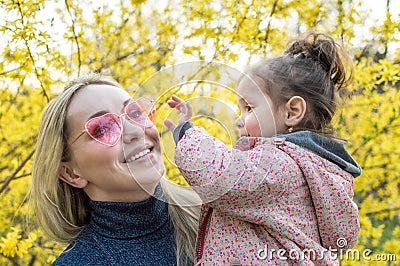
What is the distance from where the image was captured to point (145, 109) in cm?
126

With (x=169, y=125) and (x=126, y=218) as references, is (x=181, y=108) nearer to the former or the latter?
(x=169, y=125)

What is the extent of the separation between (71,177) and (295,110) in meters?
0.62

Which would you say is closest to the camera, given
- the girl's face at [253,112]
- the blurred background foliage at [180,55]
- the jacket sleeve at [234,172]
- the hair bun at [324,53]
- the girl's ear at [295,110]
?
the jacket sleeve at [234,172]

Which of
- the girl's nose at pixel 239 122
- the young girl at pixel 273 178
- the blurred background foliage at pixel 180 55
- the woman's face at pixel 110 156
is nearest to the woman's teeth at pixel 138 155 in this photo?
the woman's face at pixel 110 156

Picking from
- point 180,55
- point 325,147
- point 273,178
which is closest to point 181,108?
point 273,178

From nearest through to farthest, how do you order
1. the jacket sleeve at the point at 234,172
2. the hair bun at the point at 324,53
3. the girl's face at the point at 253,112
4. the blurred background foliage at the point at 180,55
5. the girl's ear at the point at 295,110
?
the jacket sleeve at the point at 234,172 < the girl's face at the point at 253,112 < the girl's ear at the point at 295,110 < the hair bun at the point at 324,53 < the blurred background foliage at the point at 180,55

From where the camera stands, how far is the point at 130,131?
1.35 m

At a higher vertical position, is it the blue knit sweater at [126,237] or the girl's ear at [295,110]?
the girl's ear at [295,110]

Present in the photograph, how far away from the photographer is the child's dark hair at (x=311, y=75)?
1432mm

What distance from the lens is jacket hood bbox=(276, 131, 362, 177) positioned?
1.34 meters

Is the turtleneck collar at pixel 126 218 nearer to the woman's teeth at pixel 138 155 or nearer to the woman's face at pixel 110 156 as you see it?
the woman's face at pixel 110 156

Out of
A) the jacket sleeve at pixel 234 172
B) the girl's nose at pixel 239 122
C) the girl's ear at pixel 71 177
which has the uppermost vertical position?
the girl's nose at pixel 239 122

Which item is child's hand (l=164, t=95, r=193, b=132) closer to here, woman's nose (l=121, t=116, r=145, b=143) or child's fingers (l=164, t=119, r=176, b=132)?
child's fingers (l=164, t=119, r=176, b=132)

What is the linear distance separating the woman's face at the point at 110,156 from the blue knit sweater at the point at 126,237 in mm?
31
